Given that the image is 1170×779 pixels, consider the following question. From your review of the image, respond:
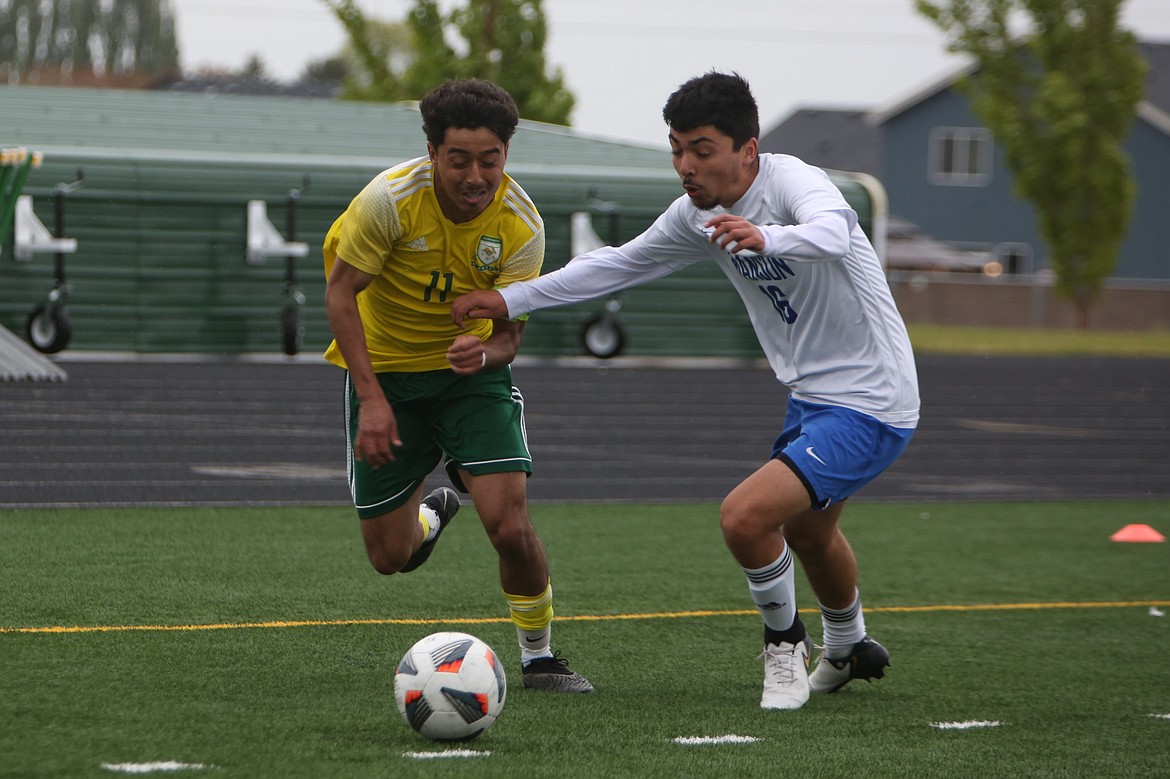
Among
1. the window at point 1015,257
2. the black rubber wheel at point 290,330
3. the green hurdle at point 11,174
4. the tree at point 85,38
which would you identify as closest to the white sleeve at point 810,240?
the green hurdle at point 11,174

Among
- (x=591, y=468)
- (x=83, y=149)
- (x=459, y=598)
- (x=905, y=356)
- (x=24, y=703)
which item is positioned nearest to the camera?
(x=24, y=703)

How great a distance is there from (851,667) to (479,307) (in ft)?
5.60

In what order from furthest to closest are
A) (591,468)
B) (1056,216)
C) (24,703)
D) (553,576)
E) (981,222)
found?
(981,222) → (1056,216) → (591,468) → (553,576) → (24,703)

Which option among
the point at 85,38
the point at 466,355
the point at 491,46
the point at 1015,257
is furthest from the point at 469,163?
the point at 85,38

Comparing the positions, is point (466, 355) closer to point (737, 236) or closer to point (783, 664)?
point (737, 236)

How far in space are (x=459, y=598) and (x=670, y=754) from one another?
8.83ft

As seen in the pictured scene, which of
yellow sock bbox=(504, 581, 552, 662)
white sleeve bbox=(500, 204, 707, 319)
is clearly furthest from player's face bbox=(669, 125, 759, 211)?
yellow sock bbox=(504, 581, 552, 662)

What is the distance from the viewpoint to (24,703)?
4.35 m

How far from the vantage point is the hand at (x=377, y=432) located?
4.52 metres

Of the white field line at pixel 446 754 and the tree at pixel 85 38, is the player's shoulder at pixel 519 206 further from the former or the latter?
the tree at pixel 85 38

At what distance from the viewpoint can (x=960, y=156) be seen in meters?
45.2

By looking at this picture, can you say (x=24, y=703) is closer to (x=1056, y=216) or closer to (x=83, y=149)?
(x=83, y=149)

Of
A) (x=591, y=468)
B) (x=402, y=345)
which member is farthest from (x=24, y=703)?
(x=591, y=468)

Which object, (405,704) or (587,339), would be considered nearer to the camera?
(405,704)
